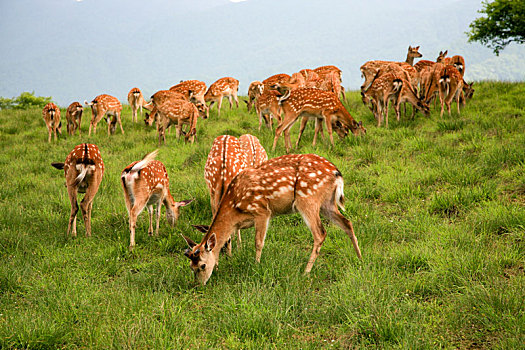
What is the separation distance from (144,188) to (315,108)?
4.54 meters

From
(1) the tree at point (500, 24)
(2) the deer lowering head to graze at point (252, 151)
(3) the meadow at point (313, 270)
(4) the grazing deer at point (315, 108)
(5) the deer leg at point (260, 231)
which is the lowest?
(3) the meadow at point (313, 270)

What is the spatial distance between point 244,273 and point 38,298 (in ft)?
6.08

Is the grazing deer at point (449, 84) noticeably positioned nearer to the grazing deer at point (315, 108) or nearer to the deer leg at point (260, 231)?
the grazing deer at point (315, 108)

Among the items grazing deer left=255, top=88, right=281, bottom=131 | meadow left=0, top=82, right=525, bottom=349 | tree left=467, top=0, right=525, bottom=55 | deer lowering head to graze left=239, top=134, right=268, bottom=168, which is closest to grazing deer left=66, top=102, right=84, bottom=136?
meadow left=0, top=82, right=525, bottom=349

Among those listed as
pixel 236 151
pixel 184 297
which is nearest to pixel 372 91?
pixel 236 151

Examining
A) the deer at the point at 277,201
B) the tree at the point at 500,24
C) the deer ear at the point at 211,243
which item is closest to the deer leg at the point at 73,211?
the deer at the point at 277,201

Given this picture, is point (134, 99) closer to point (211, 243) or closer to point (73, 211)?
point (73, 211)

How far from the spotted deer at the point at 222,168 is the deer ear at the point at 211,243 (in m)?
0.80

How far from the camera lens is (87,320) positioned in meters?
3.27

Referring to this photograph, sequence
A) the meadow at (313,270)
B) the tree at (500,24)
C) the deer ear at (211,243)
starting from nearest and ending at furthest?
the meadow at (313,270) → the deer ear at (211,243) → the tree at (500,24)

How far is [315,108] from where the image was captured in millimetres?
8508

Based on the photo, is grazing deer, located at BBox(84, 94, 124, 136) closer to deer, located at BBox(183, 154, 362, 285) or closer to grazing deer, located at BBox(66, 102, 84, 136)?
grazing deer, located at BBox(66, 102, 84, 136)

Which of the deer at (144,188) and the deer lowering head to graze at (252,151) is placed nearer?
the deer at (144,188)

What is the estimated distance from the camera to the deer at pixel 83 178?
17.3 feet
